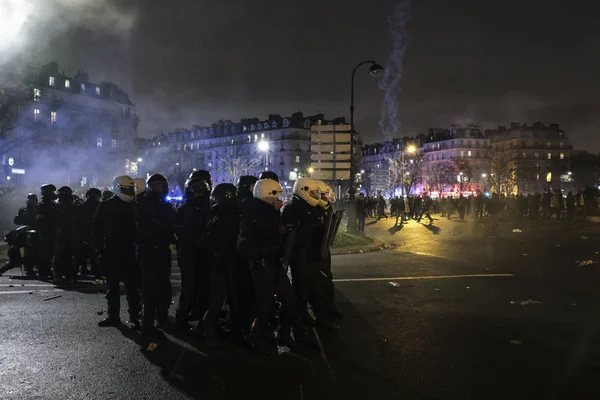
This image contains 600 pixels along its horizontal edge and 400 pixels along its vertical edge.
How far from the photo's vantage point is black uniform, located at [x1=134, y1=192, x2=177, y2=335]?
5570 millimetres

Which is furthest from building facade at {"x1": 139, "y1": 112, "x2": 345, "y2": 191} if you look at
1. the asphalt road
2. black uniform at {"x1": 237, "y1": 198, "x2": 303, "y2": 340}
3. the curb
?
black uniform at {"x1": 237, "y1": 198, "x2": 303, "y2": 340}

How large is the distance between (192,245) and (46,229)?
5160 millimetres

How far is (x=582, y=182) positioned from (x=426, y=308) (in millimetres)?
86091

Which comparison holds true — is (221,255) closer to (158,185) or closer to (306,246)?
(306,246)

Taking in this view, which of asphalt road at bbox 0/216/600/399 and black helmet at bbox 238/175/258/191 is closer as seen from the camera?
asphalt road at bbox 0/216/600/399

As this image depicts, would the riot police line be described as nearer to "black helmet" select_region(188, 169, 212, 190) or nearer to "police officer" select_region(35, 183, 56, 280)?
"black helmet" select_region(188, 169, 212, 190)

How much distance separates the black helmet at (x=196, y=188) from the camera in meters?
6.02

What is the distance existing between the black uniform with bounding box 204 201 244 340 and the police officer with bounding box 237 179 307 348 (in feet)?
0.84

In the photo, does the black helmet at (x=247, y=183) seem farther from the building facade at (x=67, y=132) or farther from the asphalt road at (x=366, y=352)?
the building facade at (x=67, y=132)

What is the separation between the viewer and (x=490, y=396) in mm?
4109

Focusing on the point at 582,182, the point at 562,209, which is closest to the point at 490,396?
the point at 562,209

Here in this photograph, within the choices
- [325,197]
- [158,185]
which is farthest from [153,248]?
[325,197]

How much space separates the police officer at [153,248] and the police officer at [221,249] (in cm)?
56

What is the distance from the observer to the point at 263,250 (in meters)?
5.28
